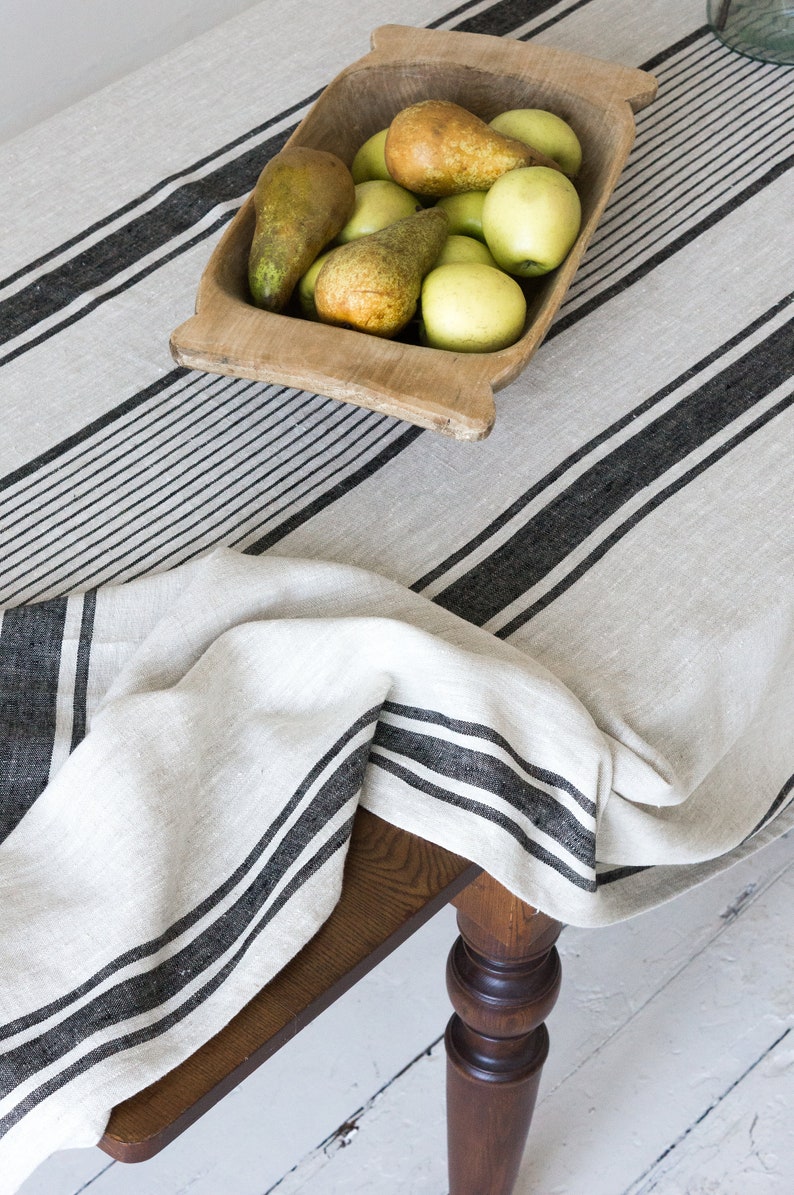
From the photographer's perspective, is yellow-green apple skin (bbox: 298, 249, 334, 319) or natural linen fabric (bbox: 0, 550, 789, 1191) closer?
natural linen fabric (bbox: 0, 550, 789, 1191)

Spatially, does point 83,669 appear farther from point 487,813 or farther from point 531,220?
point 531,220

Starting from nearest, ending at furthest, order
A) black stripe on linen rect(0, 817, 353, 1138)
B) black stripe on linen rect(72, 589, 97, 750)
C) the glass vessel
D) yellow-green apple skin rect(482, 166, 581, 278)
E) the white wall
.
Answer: black stripe on linen rect(0, 817, 353, 1138) < black stripe on linen rect(72, 589, 97, 750) < yellow-green apple skin rect(482, 166, 581, 278) < the glass vessel < the white wall

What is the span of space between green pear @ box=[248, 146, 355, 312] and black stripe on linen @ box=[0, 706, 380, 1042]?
271mm

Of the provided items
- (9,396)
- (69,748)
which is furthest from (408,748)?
(9,396)

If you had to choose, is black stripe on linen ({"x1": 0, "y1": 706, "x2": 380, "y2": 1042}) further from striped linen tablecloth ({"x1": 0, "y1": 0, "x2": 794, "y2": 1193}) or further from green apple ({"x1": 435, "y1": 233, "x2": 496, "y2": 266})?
green apple ({"x1": 435, "y1": 233, "x2": 496, "y2": 266})

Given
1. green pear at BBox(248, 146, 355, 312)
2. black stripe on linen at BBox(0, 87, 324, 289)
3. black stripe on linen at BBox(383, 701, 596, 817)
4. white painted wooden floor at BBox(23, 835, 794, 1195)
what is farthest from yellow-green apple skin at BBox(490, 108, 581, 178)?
white painted wooden floor at BBox(23, 835, 794, 1195)

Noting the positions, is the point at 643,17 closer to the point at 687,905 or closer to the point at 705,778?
the point at 705,778

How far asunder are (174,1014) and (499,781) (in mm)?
169

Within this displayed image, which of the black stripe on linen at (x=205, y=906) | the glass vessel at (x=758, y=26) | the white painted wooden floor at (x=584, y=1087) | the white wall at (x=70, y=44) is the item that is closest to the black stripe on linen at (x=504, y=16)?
the glass vessel at (x=758, y=26)

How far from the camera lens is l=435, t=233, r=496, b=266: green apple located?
2.26 ft

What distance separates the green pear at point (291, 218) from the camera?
68cm

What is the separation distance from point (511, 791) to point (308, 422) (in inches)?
11.3

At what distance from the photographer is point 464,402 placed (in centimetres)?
62

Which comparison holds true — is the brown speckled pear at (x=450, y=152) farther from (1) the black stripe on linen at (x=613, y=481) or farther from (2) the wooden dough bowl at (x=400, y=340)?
(1) the black stripe on linen at (x=613, y=481)
